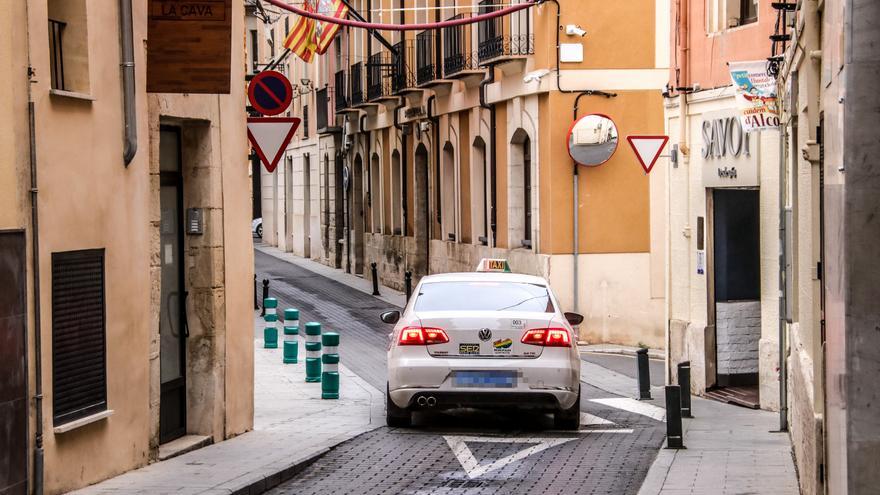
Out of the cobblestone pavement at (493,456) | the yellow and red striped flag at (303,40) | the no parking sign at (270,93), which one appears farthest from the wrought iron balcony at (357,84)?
the no parking sign at (270,93)

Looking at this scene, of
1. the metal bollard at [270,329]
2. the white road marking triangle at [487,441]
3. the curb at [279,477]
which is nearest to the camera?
the curb at [279,477]

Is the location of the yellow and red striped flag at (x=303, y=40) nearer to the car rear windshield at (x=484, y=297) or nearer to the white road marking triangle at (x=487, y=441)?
the car rear windshield at (x=484, y=297)

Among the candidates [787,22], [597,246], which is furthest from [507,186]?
[787,22]

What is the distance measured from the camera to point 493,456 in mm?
12992

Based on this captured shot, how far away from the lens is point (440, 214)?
36.1 meters

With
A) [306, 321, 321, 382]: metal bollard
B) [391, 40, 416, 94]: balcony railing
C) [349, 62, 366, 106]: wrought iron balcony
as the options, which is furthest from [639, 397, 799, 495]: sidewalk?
[349, 62, 366, 106]: wrought iron balcony

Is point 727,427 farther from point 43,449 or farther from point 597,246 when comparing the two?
point 597,246

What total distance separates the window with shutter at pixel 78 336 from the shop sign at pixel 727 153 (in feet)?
27.5

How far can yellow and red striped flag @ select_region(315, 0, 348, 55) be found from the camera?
87.2ft

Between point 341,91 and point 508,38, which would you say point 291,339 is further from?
point 341,91

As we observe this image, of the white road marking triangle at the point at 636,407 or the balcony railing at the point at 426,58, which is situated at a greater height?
the balcony railing at the point at 426,58

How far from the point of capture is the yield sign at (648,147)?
1909 centimetres

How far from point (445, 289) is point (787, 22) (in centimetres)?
439

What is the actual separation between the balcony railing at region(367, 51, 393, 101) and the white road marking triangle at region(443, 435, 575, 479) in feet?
82.4
